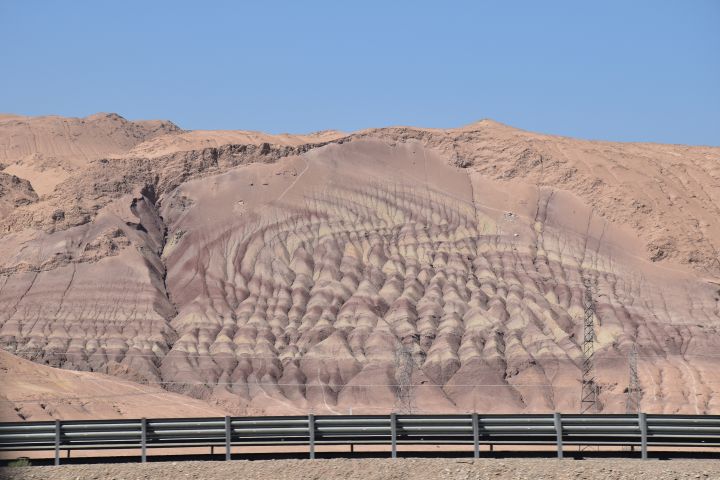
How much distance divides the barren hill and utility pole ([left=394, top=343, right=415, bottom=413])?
1.79 feet

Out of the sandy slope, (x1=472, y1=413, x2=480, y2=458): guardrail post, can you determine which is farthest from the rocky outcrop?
(x1=472, y1=413, x2=480, y2=458): guardrail post

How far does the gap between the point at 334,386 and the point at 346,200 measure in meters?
33.9

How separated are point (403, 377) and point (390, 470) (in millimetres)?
89518

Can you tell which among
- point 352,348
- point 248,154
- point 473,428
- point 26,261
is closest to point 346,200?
point 248,154

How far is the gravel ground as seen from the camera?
23.5 meters

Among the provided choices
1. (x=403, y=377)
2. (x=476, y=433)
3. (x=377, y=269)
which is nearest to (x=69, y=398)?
(x=403, y=377)

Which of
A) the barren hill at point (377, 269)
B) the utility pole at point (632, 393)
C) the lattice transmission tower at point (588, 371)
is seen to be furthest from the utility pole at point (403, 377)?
the utility pole at point (632, 393)

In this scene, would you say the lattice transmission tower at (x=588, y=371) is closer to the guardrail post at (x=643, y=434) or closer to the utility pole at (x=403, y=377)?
the utility pole at (x=403, y=377)

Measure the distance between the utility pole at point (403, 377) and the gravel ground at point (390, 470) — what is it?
7831cm

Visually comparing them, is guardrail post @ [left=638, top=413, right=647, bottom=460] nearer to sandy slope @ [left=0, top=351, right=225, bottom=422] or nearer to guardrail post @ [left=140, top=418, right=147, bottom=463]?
guardrail post @ [left=140, top=418, right=147, bottom=463]

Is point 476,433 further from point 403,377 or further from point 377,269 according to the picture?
point 377,269

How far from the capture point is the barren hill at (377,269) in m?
121

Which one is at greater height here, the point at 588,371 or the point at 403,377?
the point at 588,371

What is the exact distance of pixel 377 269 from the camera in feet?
461
